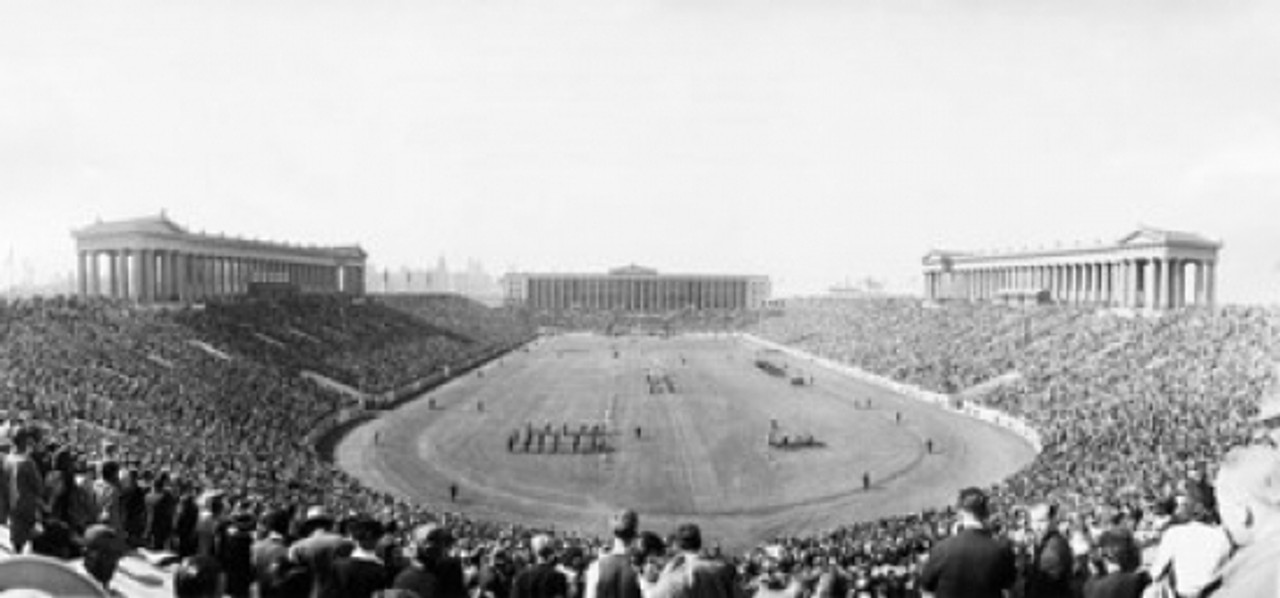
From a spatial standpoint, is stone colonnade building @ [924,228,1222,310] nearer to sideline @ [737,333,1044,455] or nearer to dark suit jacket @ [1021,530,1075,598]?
sideline @ [737,333,1044,455]

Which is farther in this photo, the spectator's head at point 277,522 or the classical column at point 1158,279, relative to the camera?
the classical column at point 1158,279

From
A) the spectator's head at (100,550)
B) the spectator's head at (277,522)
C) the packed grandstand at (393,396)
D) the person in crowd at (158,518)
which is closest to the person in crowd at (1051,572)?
the packed grandstand at (393,396)

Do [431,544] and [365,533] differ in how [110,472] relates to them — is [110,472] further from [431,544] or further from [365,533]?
[431,544]

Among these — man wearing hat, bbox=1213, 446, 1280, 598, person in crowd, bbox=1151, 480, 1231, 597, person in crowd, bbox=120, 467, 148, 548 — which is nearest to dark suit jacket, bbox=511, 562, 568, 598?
person in crowd, bbox=1151, 480, 1231, 597

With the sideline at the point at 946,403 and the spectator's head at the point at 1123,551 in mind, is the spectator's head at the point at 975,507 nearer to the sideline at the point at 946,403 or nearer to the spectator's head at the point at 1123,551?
the spectator's head at the point at 1123,551

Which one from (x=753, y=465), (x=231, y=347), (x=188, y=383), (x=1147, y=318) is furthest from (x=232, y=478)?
(x=1147, y=318)

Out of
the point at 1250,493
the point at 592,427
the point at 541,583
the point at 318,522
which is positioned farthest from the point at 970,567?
the point at 592,427
